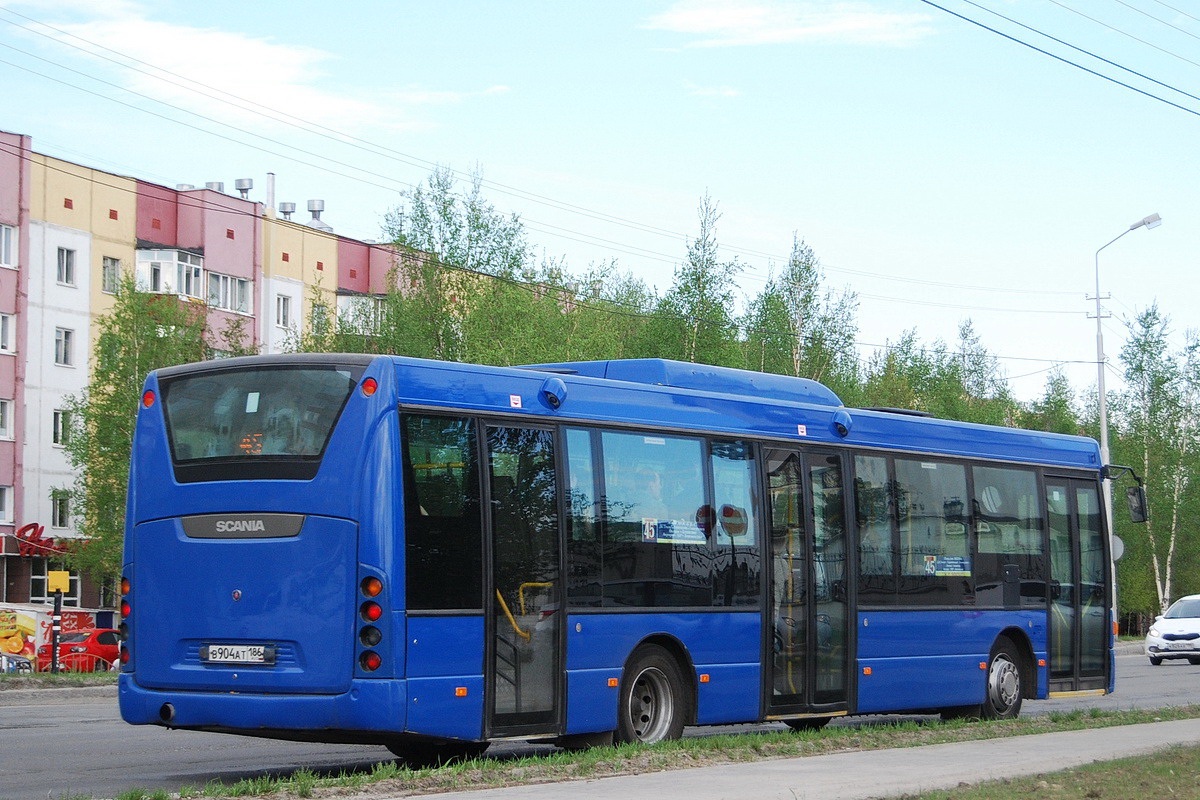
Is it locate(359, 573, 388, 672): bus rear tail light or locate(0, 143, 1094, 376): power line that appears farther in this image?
locate(0, 143, 1094, 376): power line

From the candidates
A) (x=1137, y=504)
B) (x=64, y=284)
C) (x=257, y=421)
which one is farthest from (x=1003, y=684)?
(x=64, y=284)

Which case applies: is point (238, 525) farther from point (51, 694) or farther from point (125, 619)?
point (51, 694)

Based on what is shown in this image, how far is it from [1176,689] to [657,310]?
25097 millimetres

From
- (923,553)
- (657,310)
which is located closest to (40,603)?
(657,310)

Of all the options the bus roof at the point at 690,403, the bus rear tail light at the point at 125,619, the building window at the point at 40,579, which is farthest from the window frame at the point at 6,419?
the bus rear tail light at the point at 125,619

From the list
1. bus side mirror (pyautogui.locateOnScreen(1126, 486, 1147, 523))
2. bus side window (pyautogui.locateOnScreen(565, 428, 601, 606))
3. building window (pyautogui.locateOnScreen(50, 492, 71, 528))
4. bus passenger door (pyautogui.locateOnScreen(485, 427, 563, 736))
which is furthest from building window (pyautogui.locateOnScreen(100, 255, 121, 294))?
bus passenger door (pyautogui.locateOnScreen(485, 427, 563, 736))

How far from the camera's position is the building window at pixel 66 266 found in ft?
176

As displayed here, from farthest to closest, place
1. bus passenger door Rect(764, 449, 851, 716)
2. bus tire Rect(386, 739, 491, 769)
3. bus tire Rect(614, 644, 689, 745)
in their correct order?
bus passenger door Rect(764, 449, 851, 716) → bus tire Rect(614, 644, 689, 745) → bus tire Rect(386, 739, 491, 769)

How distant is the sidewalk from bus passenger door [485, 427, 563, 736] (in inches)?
51.0

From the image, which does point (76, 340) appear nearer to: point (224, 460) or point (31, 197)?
point (31, 197)

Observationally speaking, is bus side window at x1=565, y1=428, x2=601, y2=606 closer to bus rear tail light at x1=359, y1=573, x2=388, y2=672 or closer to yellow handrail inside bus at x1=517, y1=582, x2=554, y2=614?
yellow handrail inside bus at x1=517, y1=582, x2=554, y2=614

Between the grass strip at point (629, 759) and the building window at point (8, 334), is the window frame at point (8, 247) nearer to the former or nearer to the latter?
the building window at point (8, 334)

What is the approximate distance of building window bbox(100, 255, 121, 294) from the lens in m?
55.2

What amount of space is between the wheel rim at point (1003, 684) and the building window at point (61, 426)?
39069 mm
